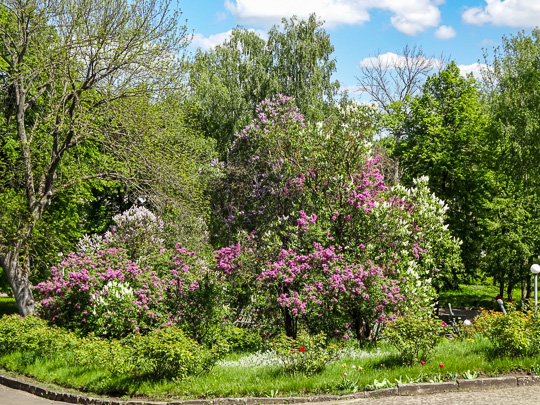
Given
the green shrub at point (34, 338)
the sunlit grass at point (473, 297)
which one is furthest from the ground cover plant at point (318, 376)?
the sunlit grass at point (473, 297)

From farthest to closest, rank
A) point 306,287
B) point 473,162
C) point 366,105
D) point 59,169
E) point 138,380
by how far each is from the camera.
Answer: point 473,162, point 59,169, point 366,105, point 306,287, point 138,380

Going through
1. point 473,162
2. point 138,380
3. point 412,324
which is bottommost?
point 138,380

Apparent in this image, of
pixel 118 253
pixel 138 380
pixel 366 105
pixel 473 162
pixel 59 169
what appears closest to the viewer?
pixel 138 380

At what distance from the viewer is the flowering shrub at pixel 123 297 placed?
14.2m

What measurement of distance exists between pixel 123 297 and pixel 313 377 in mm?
6193

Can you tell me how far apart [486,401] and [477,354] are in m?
2.25

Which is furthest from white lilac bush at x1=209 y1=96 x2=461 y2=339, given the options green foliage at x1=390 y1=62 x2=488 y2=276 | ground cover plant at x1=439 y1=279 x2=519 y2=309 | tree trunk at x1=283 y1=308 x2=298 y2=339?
ground cover plant at x1=439 y1=279 x2=519 y2=309

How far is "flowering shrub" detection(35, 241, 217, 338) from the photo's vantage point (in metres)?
14.2

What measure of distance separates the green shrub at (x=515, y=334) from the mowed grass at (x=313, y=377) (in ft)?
0.66

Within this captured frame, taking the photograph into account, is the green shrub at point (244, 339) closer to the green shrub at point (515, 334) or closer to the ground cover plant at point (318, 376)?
the ground cover plant at point (318, 376)

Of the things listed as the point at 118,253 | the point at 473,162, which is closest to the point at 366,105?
the point at 118,253

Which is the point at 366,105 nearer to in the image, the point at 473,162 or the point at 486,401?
the point at 486,401

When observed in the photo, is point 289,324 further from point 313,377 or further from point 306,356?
point 313,377

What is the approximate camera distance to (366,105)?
575 inches
